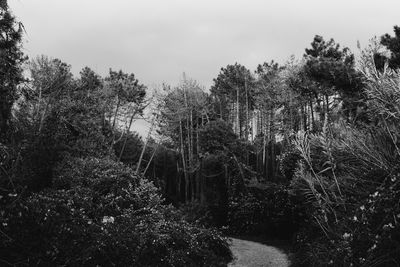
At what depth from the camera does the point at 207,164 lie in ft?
85.7

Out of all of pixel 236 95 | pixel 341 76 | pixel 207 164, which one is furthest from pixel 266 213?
pixel 236 95

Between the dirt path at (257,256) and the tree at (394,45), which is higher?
the tree at (394,45)

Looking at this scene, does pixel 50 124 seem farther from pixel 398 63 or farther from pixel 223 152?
pixel 398 63

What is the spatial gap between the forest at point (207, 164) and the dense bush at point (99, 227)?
0.03 meters

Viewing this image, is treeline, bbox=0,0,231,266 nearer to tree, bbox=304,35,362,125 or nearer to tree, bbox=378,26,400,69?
tree, bbox=304,35,362,125

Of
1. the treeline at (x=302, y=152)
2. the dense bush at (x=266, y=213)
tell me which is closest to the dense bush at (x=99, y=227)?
the treeline at (x=302, y=152)

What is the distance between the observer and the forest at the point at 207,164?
719 cm

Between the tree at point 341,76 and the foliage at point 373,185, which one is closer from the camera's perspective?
the foliage at point 373,185

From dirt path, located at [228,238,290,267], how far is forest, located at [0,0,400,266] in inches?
22.2

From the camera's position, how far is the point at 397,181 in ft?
20.4

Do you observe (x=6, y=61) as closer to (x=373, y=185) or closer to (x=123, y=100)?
(x=373, y=185)

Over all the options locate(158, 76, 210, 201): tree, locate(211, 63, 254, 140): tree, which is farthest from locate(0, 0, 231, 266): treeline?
locate(211, 63, 254, 140): tree

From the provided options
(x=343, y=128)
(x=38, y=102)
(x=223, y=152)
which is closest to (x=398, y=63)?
(x=343, y=128)

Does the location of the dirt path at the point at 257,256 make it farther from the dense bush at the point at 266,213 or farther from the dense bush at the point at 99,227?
the dense bush at the point at 266,213
